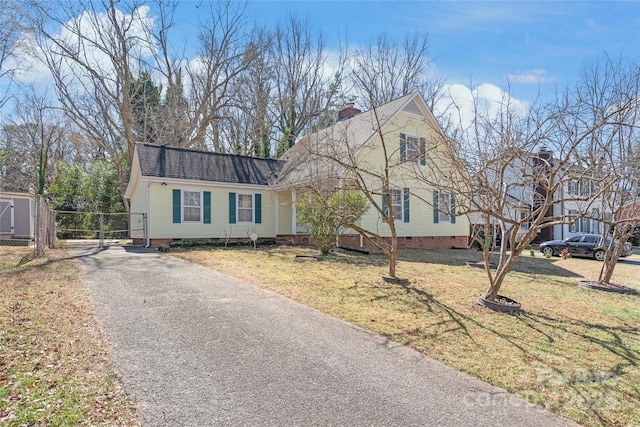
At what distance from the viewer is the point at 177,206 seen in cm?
1523

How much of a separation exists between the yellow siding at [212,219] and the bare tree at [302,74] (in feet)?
45.6

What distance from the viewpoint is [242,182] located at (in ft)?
54.9

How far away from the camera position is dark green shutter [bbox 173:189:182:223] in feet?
49.7

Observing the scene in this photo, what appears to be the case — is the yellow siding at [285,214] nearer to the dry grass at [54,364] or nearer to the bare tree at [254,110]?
the bare tree at [254,110]

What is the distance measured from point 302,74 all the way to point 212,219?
1854 centimetres

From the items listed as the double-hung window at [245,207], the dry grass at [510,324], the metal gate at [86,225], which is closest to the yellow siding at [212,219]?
the double-hung window at [245,207]

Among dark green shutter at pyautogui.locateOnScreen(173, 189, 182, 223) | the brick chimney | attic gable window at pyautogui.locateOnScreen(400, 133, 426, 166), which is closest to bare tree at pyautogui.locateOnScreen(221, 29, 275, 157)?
the brick chimney

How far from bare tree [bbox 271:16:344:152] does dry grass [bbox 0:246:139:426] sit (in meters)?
25.5

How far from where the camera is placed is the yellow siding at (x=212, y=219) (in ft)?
48.5

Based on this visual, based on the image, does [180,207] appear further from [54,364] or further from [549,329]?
[549,329]

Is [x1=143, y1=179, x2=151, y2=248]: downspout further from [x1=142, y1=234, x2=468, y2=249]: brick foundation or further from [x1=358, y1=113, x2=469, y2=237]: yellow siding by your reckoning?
[x1=358, y1=113, x2=469, y2=237]: yellow siding

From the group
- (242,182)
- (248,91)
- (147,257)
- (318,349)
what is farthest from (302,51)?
(318,349)

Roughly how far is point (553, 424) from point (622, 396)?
42.5 inches

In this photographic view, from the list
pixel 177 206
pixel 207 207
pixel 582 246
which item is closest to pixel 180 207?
pixel 177 206
